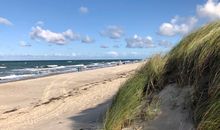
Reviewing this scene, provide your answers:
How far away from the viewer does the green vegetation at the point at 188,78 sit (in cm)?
505

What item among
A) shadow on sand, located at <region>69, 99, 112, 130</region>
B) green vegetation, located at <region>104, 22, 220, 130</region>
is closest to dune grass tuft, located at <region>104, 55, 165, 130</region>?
green vegetation, located at <region>104, 22, 220, 130</region>

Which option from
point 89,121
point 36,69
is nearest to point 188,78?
point 89,121

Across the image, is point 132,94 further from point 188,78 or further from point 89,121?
point 89,121

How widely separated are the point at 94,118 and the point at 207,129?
Answer: 358 centimetres

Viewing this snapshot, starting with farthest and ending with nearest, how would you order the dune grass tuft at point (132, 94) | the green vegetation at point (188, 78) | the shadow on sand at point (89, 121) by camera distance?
the shadow on sand at point (89, 121), the dune grass tuft at point (132, 94), the green vegetation at point (188, 78)

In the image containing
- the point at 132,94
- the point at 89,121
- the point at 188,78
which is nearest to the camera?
the point at 188,78

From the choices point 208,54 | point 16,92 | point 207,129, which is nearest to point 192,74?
point 208,54

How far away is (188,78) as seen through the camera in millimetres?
5988

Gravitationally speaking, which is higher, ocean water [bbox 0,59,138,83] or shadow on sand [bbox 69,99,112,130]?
shadow on sand [bbox 69,99,112,130]

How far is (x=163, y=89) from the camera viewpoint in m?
6.38

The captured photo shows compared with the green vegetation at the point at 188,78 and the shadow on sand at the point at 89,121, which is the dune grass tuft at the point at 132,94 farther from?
the shadow on sand at the point at 89,121

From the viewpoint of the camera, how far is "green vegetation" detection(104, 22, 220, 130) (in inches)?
199

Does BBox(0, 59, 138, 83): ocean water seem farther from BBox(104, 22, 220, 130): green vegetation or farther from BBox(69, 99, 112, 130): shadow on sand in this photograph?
BBox(104, 22, 220, 130): green vegetation

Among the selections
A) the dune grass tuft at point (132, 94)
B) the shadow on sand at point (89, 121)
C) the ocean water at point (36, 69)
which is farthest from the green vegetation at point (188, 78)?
the ocean water at point (36, 69)
